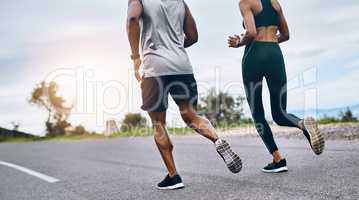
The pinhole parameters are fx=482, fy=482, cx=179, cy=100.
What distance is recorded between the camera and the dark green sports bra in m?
4.93

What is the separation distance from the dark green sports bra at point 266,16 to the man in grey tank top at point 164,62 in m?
0.82

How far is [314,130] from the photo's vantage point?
4742 millimetres

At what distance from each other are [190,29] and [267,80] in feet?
3.57

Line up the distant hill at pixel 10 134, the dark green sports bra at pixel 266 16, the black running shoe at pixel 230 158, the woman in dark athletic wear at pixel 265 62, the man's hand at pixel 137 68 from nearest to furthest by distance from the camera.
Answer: the black running shoe at pixel 230 158, the man's hand at pixel 137 68, the woman in dark athletic wear at pixel 265 62, the dark green sports bra at pixel 266 16, the distant hill at pixel 10 134

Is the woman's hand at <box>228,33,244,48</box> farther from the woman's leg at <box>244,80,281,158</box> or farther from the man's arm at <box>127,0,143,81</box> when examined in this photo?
the man's arm at <box>127,0,143,81</box>

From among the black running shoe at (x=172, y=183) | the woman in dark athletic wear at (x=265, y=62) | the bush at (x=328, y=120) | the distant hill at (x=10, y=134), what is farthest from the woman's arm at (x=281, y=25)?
the distant hill at (x=10, y=134)

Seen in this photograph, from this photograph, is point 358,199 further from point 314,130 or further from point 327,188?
point 314,130

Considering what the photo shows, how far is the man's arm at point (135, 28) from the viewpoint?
13.8 feet

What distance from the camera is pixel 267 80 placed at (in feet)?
16.8

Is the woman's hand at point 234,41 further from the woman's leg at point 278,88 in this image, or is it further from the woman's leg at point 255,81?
the woman's leg at point 278,88

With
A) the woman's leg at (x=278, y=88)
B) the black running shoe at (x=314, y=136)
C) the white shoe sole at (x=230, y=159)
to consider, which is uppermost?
the woman's leg at (x=278, y=88)

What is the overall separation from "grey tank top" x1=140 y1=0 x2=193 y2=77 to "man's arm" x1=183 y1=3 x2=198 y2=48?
168mm

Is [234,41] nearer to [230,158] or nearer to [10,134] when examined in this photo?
[230,158]

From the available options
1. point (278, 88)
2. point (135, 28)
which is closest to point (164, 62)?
point (135, 28)
